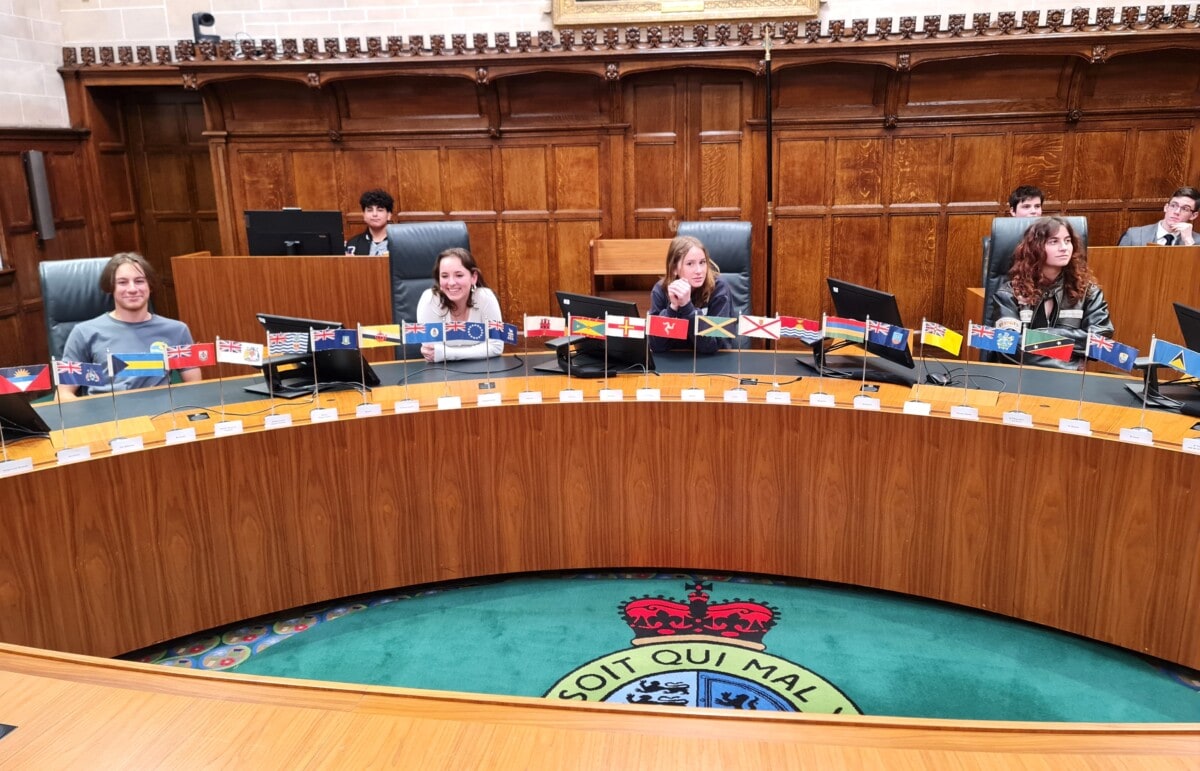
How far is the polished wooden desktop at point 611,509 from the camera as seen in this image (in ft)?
7.91

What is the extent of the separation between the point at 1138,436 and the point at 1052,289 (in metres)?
1.26

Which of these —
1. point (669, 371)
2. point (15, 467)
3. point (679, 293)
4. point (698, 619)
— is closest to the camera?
point (15, 467)

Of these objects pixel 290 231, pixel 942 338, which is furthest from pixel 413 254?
pixel 942 338

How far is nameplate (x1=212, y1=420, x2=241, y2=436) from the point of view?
2.62 metres

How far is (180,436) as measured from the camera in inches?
101

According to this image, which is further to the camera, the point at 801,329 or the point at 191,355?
the point at 801,329

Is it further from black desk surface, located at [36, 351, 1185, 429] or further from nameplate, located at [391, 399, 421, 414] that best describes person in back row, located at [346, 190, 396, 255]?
nameplate, located at [391, 399, 421, 414]

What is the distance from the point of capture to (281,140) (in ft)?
20.9

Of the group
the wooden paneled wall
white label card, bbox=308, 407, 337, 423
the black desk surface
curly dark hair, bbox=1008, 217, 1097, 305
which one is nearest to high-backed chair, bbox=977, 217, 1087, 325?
curly dark hair, bbox=1008, 217, 1097, 305

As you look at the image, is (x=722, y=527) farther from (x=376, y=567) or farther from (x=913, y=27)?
(x=913, y=27)

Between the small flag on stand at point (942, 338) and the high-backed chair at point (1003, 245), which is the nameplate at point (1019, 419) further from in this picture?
the high-backed chair at point (1003, 245)

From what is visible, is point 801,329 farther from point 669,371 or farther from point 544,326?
point 544,326

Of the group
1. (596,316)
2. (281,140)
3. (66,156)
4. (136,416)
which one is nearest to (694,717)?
(596,316)

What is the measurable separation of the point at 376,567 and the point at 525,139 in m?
4.09
